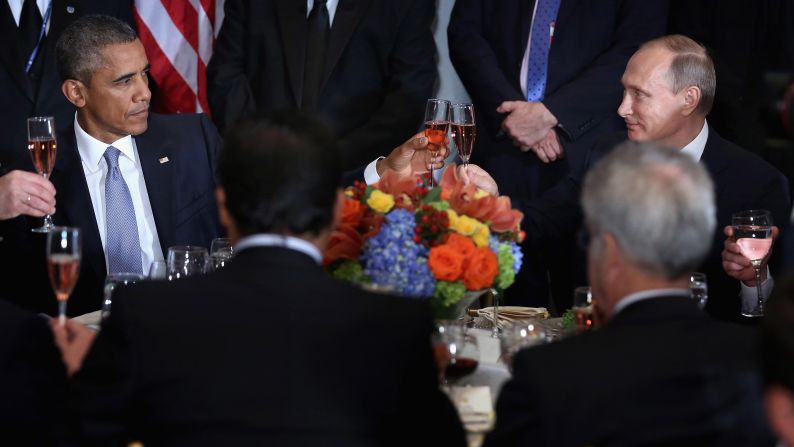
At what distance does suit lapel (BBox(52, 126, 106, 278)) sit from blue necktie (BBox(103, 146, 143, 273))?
0.04 metres

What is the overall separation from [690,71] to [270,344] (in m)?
2.74

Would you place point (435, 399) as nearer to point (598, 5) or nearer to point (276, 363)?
point (276, 363)

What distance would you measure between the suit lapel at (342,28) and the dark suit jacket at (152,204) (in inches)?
37.6

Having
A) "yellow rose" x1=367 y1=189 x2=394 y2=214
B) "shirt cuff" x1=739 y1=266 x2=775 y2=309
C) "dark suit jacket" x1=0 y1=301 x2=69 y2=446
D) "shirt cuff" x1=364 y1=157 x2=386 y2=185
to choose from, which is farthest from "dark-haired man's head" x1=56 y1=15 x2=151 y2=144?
"shirt cuff" x1=739 y1=266 x2=775 y2=309

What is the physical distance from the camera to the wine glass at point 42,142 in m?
3.80

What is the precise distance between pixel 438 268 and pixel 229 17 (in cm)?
306

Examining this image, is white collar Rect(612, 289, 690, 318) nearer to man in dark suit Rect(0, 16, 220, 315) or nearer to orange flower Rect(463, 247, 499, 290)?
orange flower Rect(463, 247, 499, 290)

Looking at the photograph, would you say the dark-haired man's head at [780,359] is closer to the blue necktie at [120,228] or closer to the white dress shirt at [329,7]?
the blue necktie at [120,228]

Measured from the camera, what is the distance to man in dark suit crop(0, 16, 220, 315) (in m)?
4.30

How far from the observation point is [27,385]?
2395mm

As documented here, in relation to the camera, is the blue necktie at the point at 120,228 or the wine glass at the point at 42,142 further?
the blue necktie at the point at 120,228

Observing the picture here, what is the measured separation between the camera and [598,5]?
525 centimetres

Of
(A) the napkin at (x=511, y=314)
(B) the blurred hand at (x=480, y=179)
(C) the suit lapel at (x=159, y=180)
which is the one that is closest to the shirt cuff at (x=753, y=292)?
(A) the napkin at (x=511, y=314)

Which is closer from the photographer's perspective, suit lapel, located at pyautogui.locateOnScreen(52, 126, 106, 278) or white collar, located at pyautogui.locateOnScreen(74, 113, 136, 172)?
suit lapel, located at pyautogui.locateOnScreen(52, 126, 106, 278)
